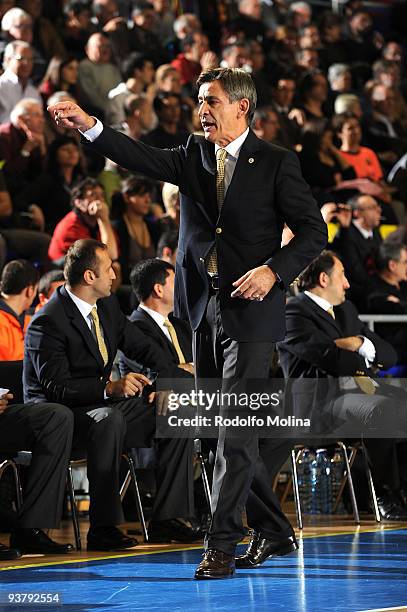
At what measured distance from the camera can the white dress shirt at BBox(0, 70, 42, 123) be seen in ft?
29.8

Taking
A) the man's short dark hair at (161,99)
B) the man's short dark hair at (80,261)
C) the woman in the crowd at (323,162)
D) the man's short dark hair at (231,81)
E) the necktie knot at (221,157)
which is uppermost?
the man's short dark hair at (161,99)

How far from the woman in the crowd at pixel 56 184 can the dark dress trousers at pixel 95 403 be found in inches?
104

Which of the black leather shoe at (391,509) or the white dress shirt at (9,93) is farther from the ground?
the white dress shirt at (9,93)

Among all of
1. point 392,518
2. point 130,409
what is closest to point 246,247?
point 130,409

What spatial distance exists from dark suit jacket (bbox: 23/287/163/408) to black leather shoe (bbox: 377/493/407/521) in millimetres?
1832

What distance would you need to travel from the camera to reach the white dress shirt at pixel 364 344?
657cm

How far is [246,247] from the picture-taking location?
4.38 metres

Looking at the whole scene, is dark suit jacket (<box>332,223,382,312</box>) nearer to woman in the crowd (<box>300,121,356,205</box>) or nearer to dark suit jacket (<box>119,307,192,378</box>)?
woman in the crowd (<box>300,121,356,205</box>)

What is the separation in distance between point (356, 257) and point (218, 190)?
13.8ft

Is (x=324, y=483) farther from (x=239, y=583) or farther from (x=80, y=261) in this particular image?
(x=239, y=583)

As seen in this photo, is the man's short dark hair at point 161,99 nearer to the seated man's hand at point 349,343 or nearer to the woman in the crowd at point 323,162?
the woman in the crowd at point 323,162

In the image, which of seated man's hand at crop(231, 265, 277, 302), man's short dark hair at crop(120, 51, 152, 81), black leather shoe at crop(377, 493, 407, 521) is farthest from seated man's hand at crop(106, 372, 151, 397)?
man's short dark hair at crop(120, 51, 152, 81)

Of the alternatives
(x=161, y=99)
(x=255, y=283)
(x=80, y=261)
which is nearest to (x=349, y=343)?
(x=80, y=261)

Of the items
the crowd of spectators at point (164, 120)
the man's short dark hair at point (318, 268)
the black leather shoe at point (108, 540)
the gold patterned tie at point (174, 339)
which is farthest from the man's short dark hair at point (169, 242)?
the black leather shoe at point (108, 540)
